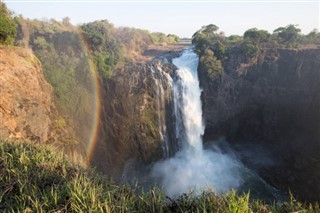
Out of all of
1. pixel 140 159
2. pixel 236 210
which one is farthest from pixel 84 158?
pixel 236 210

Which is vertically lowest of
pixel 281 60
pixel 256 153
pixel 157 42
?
pixel 256 153

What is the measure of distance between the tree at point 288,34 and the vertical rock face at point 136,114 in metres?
13.3

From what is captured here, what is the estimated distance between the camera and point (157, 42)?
3123cm

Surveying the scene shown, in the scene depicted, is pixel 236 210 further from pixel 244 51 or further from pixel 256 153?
pixel 244 51

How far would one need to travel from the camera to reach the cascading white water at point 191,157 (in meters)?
18.3

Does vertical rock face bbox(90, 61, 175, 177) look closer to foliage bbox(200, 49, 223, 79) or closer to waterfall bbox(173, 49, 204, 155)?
waterfall bbox(173, 49, 204, 155)

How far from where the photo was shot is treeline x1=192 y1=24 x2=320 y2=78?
2325cm

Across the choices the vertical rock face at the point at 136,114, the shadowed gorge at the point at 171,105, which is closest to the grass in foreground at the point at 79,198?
the shadowed gorge at the point at 171,105

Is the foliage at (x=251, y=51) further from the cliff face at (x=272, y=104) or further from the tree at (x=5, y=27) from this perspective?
the tree at (x=5, y=27)

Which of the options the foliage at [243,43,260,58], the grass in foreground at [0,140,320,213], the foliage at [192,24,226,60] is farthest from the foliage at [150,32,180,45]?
the grass in foreground at [0,140,320,213]

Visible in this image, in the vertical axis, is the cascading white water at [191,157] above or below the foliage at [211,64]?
below

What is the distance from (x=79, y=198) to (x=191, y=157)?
16.9 m

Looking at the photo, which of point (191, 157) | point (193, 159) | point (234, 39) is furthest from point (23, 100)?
point (234, 39)

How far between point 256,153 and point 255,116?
3309mm
